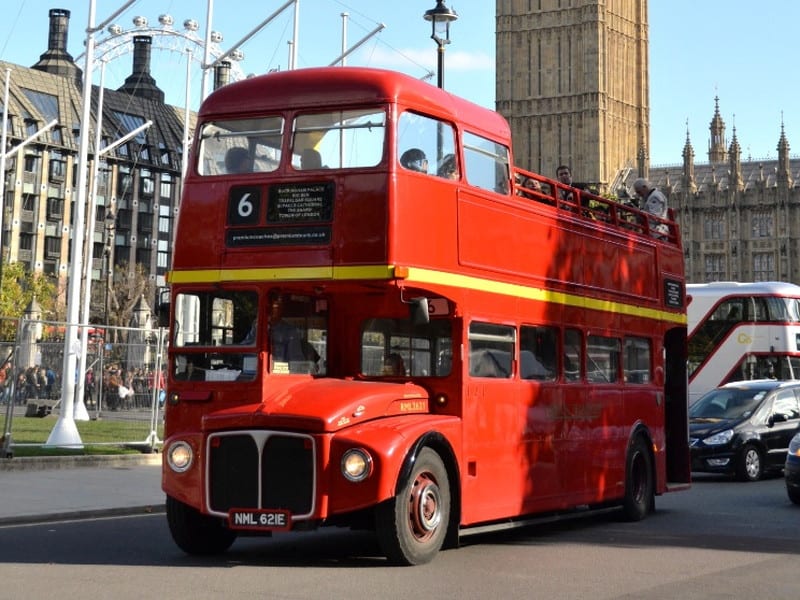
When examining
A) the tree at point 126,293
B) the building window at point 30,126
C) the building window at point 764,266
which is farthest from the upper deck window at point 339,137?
the building window at point 764,266

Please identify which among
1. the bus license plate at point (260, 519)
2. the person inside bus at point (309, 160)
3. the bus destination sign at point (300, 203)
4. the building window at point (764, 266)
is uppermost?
the building window at point (764, 266)

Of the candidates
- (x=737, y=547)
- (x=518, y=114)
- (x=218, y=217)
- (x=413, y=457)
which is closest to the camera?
(x=413, y=457)

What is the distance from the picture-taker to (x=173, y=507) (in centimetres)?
1124

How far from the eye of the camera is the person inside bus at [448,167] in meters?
11.6

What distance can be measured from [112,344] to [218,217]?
1267 centimetres

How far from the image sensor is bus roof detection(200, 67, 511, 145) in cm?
1122

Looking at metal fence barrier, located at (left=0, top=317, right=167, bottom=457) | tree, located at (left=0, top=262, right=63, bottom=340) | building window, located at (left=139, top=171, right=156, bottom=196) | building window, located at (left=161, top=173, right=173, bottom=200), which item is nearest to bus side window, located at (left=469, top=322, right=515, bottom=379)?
metal fence barrier, located at (left=0, top=317, right=167, bottom=457)

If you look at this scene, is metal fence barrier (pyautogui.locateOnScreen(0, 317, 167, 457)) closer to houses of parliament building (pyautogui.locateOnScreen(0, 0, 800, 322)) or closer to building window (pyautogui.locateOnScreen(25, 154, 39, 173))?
building window (pyautogui.locateOnScreen(25, 154, 39, 173))

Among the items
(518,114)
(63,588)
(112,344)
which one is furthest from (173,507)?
(518,114)

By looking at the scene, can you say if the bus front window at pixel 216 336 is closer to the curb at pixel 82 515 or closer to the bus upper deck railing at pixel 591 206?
the bus upper deck railing at pixel 591 206

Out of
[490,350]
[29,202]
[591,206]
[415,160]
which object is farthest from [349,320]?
[29,202]

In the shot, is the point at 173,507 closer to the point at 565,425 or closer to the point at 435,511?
the point at 435,511

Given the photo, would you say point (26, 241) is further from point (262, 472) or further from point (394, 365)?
point (262, 472)

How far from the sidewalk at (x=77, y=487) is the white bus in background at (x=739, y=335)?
1983 centimetres
